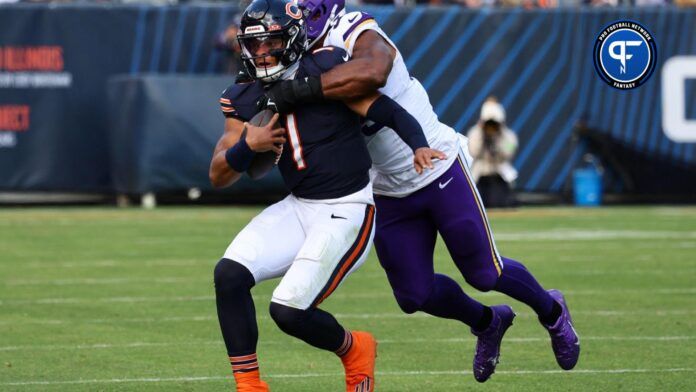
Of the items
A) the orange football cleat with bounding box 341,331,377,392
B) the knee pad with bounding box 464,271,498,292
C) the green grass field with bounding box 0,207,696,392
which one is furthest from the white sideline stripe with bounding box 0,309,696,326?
the orange football cleat with bounding box 341,331,377,392

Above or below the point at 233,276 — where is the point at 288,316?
below

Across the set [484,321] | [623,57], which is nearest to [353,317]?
[484,321]

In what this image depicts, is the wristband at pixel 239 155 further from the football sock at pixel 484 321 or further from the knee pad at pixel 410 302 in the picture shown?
the football sock at pixel 484 321

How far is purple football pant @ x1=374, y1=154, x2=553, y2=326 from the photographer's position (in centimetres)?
656

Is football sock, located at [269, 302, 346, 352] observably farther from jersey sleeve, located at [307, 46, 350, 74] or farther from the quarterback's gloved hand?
jersey sleeve, located at [307, 46, 350, 74]

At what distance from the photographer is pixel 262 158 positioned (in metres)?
5.91

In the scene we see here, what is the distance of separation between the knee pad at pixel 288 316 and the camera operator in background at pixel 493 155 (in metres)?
11.8

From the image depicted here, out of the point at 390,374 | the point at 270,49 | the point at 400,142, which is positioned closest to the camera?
the point at 270,49

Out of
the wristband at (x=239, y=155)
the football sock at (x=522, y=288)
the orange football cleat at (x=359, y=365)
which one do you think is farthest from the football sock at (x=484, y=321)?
the wristband at (x=239, y=155)

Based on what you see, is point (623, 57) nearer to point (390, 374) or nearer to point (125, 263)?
point (390, 374)

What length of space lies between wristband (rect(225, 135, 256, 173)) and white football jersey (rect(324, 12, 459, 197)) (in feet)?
2.37

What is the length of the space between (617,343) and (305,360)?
1.80 m

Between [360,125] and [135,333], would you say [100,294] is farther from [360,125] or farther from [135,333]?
[360,125]

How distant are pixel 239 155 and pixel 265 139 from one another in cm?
13
